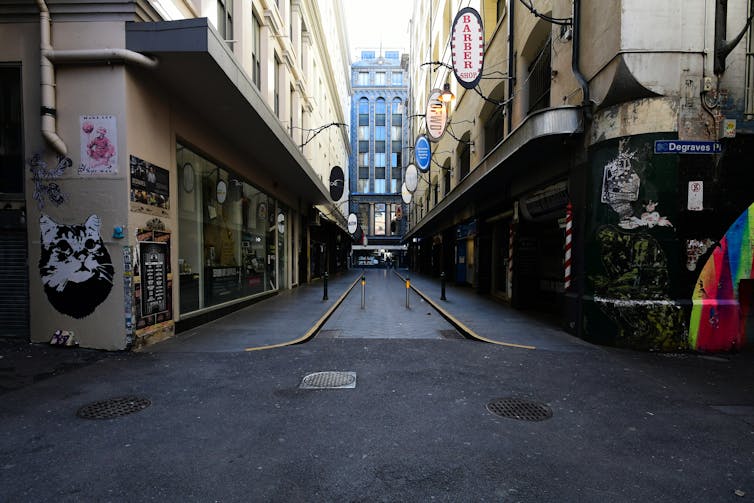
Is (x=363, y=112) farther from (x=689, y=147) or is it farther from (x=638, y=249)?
(x=638, y=249)

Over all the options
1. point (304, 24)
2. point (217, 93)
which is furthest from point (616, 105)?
point (304, 24)

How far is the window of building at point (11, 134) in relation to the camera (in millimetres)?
7035

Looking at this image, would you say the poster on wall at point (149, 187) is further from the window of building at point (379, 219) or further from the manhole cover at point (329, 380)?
the window of building at point (379, 219)

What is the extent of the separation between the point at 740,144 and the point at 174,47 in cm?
967

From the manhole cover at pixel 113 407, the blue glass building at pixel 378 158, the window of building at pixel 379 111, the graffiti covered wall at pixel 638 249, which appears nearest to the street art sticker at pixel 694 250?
the graffiti covered wall at pixel 638 249

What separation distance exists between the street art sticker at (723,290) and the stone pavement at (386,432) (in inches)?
18.2

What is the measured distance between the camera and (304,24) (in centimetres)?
2145

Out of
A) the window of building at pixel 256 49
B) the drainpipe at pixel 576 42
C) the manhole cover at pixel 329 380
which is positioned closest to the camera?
the manhole cover at pixel 329 380

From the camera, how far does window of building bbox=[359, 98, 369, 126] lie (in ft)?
209

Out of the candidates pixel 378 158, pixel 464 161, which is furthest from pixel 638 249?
pixel 378 158

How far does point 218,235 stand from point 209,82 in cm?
436

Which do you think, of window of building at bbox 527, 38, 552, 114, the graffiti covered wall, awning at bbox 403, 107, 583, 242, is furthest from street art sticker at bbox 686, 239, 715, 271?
window of building at bbox 527, 38, 552, 114

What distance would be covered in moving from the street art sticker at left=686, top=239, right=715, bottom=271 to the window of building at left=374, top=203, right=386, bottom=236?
5618 cm

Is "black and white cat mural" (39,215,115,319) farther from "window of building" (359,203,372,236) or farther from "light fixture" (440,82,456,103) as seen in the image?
"window of building" (359,203,372,236)
